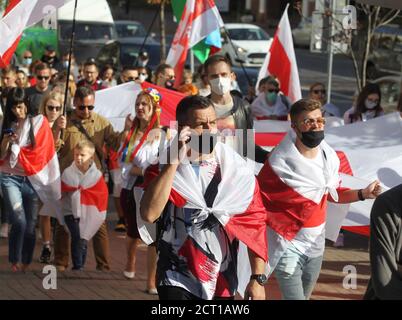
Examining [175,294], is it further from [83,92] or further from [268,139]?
[268,139]

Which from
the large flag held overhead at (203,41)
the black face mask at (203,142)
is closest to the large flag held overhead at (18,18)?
the black face mask at (203,142)

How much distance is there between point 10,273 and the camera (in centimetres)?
941

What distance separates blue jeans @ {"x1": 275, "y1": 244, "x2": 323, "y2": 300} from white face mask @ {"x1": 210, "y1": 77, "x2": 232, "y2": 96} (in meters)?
1.51

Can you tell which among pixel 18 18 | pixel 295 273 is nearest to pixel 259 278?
pixel 295 273

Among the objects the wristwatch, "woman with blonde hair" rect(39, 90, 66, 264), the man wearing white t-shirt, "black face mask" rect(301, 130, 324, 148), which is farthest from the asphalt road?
the wristwatch

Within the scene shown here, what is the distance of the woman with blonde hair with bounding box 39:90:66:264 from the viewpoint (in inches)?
383

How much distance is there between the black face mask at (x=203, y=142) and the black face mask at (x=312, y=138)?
1.28 m

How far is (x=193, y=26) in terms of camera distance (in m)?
13.6

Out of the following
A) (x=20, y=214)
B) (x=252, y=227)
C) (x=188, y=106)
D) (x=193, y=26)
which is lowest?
(x=20, y=214)

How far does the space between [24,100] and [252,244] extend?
4.53m

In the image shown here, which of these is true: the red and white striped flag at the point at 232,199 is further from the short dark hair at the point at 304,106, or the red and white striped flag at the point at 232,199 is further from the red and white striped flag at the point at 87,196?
the red and white striped flag at the point at 87,196

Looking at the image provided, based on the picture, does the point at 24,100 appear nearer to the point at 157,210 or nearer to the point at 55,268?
the point at 55,268

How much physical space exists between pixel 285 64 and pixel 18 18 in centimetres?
533

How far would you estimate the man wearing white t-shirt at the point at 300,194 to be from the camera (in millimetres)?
6504
